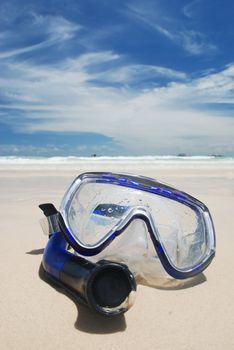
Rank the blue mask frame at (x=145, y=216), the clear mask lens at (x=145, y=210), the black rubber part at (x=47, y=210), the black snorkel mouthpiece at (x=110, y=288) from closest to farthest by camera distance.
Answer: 1. the black snorkel mouthpiece at (x=110, y=288)
2. the blue mask frame at (x=145, y=216)
3. the clear mask lens at (x=145, y=210)
4. the black rubber part at (x=47, y=210)

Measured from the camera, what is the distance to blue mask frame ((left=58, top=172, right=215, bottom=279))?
1.50m

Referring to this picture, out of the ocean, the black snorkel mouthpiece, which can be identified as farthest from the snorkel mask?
the ocean

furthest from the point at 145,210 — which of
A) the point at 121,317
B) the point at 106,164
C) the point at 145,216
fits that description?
the point at 106,164

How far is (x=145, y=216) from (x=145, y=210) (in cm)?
4

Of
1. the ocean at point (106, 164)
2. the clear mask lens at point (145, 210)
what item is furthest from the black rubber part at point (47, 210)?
the ocean at point (106, 164)

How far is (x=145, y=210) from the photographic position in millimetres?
1643

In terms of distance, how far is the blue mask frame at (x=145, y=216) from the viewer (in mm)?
1498

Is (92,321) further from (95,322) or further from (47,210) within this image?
(47,210)

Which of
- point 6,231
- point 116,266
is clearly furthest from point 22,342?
point 6,231

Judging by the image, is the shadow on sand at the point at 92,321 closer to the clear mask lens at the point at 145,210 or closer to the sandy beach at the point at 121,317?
the sandy beach at the point at 121,317

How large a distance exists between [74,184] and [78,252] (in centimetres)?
41

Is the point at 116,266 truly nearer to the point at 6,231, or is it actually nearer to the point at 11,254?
the point at 11,254

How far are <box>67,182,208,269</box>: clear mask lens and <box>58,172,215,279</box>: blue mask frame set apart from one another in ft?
0.09

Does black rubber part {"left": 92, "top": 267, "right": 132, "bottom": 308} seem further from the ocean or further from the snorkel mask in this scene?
the ocean
